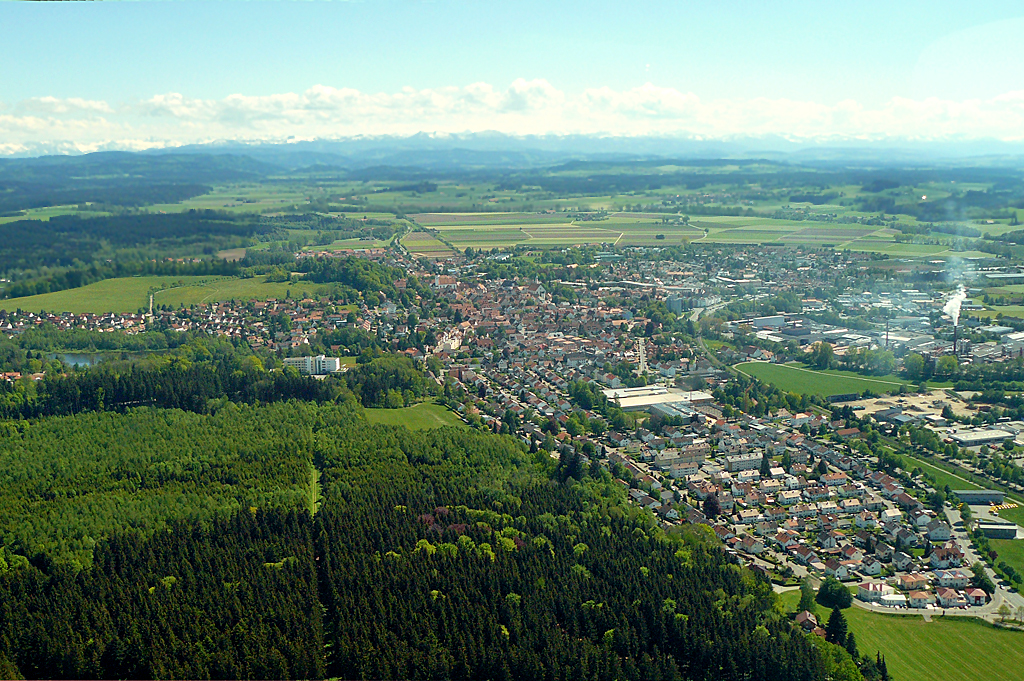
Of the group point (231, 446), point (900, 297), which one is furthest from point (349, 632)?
point (900, 297)

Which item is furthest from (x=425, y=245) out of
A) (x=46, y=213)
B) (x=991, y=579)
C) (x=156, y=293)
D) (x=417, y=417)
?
(x=991, y=579)

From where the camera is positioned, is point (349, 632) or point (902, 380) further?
point (902, 380)

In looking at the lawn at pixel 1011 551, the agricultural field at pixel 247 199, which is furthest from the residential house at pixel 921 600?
the agricultural field at pixel 247 199

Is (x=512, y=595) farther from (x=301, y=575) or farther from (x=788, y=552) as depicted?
(x=788, y=552)

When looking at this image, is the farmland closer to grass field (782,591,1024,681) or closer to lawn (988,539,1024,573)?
lawn (988,539,1024,573)

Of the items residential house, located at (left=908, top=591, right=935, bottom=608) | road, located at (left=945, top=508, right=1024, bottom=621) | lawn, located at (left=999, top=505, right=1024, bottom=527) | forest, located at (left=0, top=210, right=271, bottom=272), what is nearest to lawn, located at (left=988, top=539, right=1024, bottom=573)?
road, located at (left=945, top=508, right=1024, bottom=621)

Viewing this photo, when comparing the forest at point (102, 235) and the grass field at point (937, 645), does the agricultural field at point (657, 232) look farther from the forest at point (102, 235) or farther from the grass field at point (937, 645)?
the grass field at point (937, 645)
